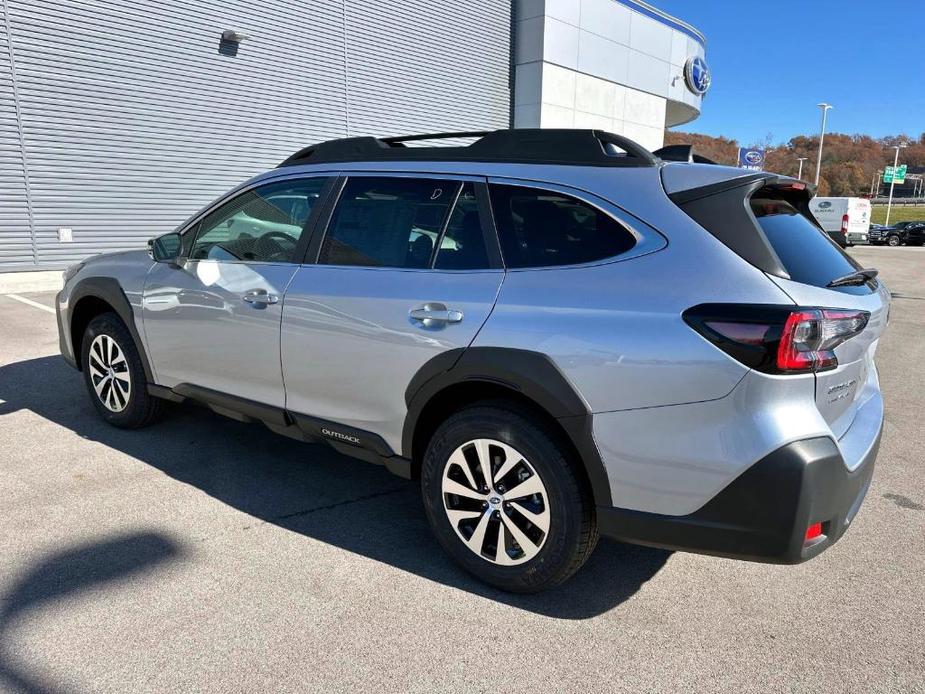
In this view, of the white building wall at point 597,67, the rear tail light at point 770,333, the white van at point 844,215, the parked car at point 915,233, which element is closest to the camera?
the rear tail light at point 770,333

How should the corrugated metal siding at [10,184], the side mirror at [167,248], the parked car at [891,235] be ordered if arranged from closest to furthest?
the side mirror at [167,248] < the corrugated metal siding at [10,184] < the parked car at [891,235]

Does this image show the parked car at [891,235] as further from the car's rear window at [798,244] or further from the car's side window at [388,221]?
the car's side window at [388,221]

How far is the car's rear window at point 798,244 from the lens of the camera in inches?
94.6

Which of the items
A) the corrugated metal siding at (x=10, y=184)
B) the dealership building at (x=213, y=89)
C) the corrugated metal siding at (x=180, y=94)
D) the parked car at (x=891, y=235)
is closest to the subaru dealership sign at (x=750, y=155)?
the dealership building at (x=213, y=89)

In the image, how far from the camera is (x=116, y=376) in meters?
4.45

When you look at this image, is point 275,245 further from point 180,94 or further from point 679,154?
point 180,94

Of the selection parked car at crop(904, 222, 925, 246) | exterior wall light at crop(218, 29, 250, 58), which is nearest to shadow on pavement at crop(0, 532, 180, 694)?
exterior wall light at crop(218, 29, 250, 58)

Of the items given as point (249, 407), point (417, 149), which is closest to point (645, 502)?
point (417, 149)

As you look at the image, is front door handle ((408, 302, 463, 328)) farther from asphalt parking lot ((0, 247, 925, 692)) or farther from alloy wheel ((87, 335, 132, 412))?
alloy wheel ((87, 335, 132, 412))

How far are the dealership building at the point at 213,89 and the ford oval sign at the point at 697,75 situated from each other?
6.13m

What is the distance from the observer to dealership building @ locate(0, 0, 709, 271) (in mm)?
11227

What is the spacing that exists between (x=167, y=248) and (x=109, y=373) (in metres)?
1.04

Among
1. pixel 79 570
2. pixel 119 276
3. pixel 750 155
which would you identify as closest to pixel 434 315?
pixel 79 570

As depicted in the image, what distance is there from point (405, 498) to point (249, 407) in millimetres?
974
